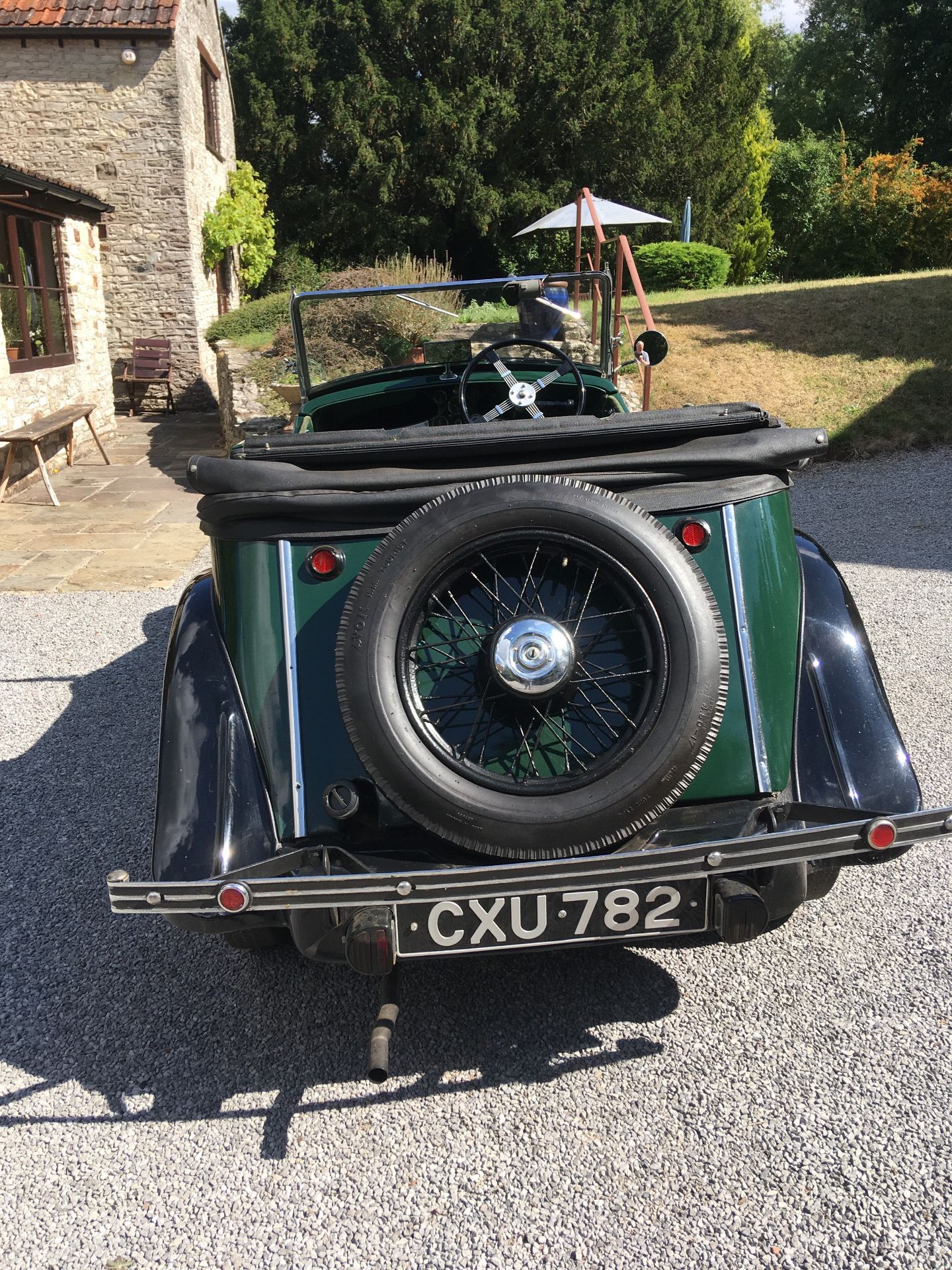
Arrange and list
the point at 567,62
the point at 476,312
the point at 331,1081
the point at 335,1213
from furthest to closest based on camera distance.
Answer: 1. the point at 567,62
2. the point at 476,312
3. the point at 331,1081
4. the point at 335,1213

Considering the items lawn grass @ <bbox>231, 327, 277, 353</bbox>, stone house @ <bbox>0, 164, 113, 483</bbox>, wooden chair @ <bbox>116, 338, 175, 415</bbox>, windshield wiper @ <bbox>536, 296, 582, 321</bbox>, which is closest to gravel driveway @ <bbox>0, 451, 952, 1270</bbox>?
windshield wiper @ <bbox>536, 296, 582, 321</bbox>

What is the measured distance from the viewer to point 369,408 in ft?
13.6

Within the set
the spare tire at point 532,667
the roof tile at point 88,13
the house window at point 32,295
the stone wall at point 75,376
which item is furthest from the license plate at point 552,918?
the roof tile at point 88,13

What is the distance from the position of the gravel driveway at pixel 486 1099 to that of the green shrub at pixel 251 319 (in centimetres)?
1392

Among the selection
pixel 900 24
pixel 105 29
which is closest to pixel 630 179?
pixel 900 24

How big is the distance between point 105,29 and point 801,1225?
1800cm

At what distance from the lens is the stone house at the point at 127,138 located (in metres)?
15.3

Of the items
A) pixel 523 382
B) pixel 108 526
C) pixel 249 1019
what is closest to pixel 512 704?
pixel 249 1019

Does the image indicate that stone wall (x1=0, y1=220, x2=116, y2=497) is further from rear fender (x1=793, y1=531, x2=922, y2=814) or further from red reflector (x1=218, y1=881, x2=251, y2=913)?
rear fender (x1=793, y1=531, x2=922, y2=814)

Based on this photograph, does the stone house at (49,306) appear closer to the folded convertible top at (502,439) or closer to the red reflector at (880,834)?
the folded convertible top at (502,439)

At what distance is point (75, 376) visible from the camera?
12953 millimetres

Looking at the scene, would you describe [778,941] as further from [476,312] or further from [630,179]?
[630,179]

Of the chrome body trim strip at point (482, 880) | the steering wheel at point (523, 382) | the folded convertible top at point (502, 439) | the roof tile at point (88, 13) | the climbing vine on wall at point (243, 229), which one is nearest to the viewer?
the chrome body trim strip at point (482, 880)

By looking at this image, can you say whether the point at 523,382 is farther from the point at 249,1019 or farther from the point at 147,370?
the point at 147,370
